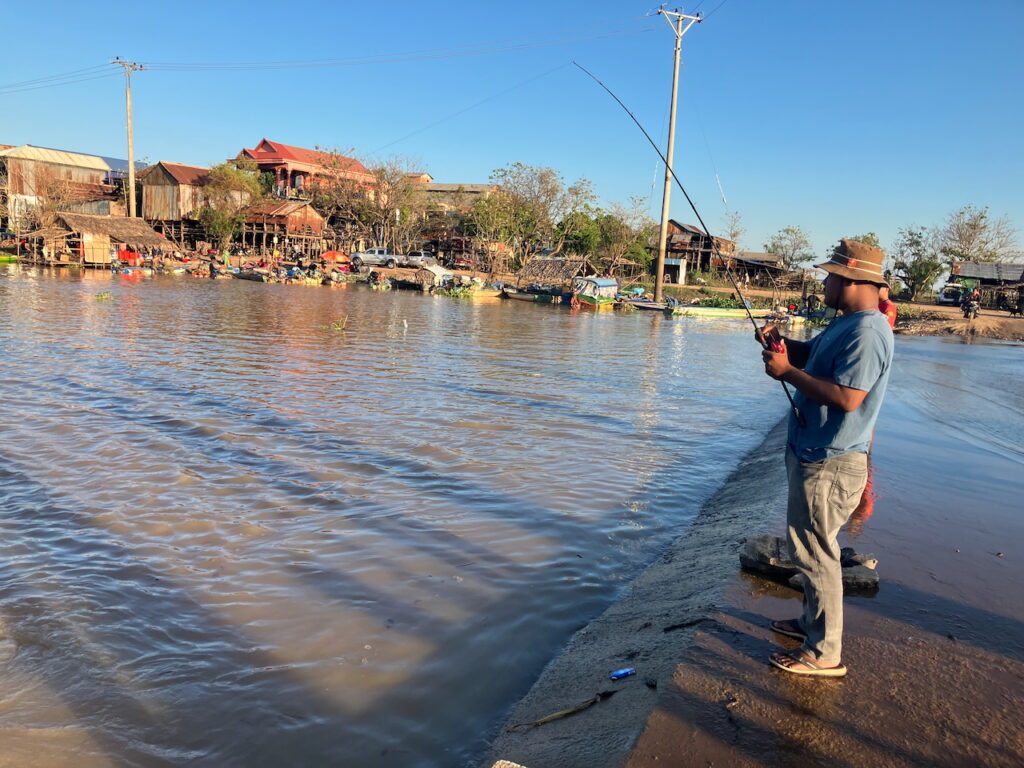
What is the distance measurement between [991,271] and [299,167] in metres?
54.7

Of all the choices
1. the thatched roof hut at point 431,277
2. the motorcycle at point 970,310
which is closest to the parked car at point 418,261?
the thatched roof hut at point 431,277

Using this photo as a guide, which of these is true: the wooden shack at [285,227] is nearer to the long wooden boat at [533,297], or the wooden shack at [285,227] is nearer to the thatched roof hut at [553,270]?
the thatched roof hut at [553,270]

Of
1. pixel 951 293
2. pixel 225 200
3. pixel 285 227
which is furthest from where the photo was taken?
pixel 285 227

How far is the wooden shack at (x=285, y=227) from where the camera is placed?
5338 centimetres

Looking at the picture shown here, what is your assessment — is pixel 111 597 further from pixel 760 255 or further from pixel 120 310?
pixel 760 255

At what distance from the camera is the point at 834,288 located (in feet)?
9.91

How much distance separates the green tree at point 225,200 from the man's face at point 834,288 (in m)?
56.2

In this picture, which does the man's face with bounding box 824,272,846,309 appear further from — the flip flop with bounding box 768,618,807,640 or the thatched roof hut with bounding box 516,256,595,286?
the thatched roof hut with bounding box 516,256,595,286

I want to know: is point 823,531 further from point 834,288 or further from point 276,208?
point 276,208

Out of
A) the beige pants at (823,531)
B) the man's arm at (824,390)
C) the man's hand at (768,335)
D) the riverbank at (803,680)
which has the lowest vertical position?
the riverbank at (803,680)

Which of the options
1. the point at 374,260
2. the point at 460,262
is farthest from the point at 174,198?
the point at 460,262

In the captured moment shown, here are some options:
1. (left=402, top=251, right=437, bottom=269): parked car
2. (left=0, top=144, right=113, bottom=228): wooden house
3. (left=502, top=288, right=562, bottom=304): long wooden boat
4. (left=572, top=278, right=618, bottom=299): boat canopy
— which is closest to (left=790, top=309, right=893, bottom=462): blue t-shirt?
(left=572, top=278, right=618, bottom=299): boat canopy

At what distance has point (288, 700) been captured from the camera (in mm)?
3281

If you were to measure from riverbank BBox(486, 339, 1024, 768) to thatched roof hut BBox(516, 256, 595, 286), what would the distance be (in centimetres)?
4172
